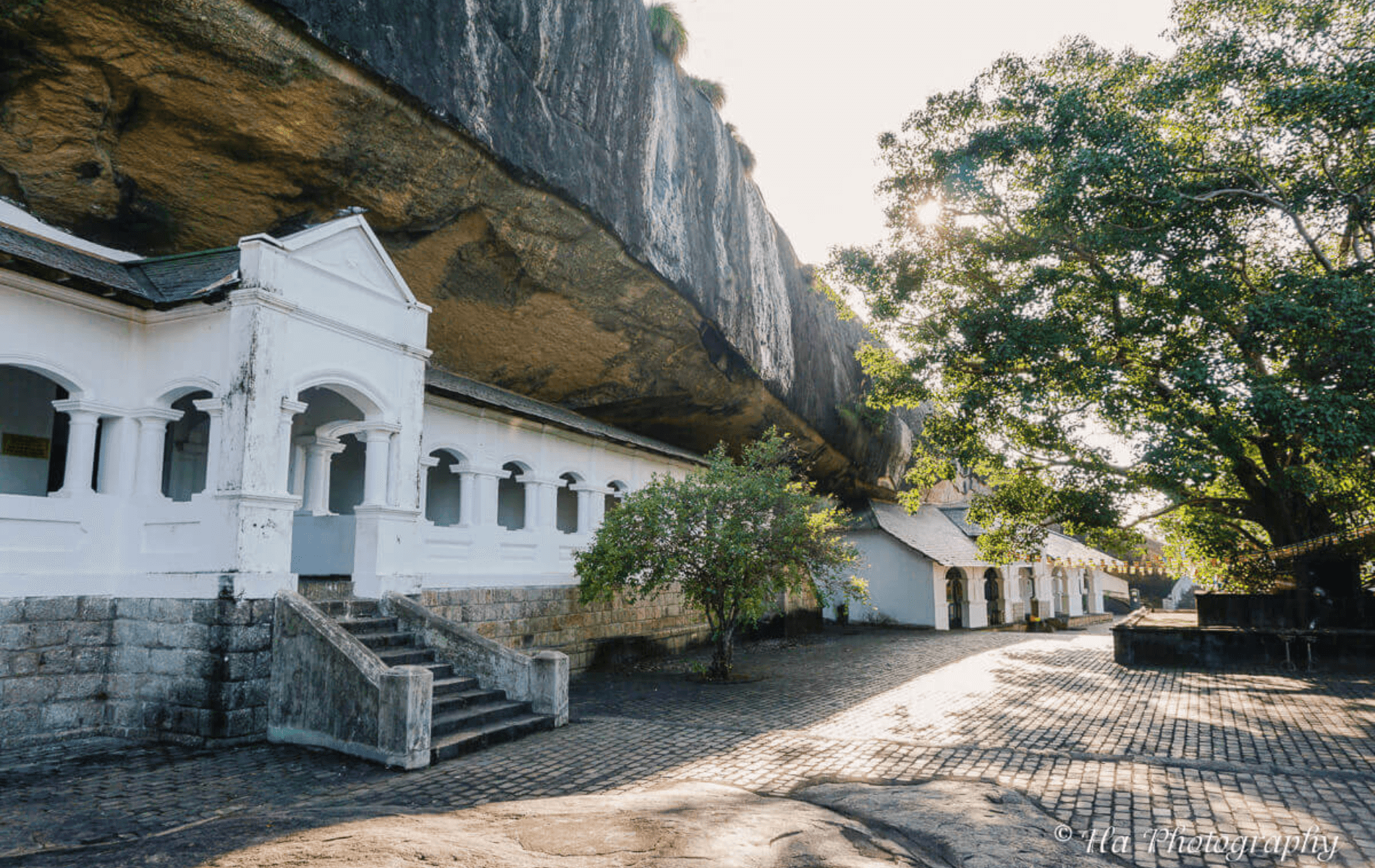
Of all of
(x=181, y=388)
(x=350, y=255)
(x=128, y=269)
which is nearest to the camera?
(x=181, y=388)

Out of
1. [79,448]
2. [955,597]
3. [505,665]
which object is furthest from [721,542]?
[955,597]

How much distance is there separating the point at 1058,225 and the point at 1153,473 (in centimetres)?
503

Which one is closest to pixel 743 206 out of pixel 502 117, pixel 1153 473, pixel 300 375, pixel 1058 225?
pixel 1058 225

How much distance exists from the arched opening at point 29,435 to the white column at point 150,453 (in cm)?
143

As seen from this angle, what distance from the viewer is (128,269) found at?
1042 centimetres

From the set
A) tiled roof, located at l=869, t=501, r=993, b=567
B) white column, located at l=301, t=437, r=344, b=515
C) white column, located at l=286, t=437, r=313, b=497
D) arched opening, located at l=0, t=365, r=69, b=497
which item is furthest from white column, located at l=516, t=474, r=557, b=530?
tiled roof, located at l=869, t=501, r=993, b=567

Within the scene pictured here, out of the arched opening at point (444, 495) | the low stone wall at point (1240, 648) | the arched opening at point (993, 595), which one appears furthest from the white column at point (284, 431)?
the arched opening at point (993, 595)

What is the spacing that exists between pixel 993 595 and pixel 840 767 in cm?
2681

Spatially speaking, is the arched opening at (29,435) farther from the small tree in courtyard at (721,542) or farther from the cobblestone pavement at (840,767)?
the small tree in courtyard at (721,542)

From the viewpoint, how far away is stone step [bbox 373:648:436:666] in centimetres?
956

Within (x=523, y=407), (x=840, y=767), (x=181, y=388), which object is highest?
(x=523, y=407)

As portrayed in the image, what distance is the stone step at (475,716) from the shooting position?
859 cm

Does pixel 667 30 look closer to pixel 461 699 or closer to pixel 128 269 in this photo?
pixel 128 269

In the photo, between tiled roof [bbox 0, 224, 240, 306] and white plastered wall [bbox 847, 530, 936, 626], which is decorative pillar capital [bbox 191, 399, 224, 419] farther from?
white plastered wall [bbox 847, 530, 936, 626]
